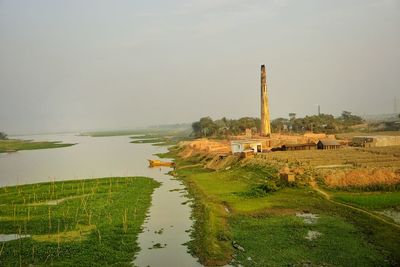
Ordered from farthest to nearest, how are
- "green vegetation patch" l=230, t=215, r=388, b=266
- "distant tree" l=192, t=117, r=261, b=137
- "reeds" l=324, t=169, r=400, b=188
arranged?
"distant tree" l=192, t=117, r=261, b=137, "reeds" l=324, t=169, r=400, b=188, "green vegetation patch" l=230, t=215, r=388, b=266

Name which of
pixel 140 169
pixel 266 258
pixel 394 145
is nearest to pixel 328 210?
pixel 266 258

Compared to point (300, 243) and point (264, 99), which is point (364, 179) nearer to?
point (300, 243)

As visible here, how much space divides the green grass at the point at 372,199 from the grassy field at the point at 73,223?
567 inches

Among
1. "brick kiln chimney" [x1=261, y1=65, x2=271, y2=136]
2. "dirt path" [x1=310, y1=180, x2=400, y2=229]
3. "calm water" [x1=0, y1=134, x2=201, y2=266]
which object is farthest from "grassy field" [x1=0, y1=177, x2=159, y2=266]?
"brick kiln chimney" [x1=261, y1=65, x2=271, y2=136]

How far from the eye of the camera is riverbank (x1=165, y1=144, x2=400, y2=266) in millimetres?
17547

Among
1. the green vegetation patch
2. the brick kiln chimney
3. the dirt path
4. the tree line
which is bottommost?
the green vegetation patch

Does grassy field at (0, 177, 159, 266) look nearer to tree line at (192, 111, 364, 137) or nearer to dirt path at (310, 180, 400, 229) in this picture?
dirt path at (310, 180, 400, 229)

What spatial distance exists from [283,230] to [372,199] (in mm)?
8607

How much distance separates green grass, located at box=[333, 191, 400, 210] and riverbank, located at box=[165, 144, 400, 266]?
126cm

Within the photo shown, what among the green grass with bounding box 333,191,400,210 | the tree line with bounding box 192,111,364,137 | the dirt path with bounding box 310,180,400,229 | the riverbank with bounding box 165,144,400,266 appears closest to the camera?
the riverbank with bounding box 165,144,400,266

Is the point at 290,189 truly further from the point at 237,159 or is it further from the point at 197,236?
the point at 237,159

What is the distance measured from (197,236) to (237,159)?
25.9 m

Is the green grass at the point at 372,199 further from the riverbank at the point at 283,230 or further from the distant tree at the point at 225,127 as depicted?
the distant tree at the point at 225,127

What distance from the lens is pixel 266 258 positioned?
17.6m
